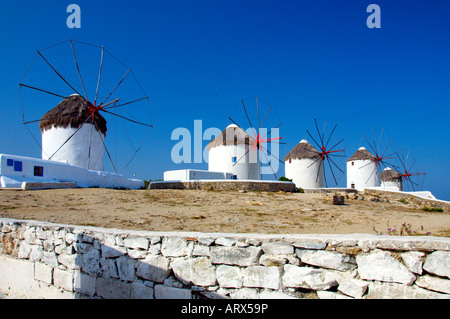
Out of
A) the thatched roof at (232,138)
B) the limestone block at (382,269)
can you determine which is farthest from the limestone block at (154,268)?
the thatched roof at (232,138)

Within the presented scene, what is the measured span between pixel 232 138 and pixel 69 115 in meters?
11.9

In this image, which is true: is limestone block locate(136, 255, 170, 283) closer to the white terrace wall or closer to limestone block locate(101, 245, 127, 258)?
the white terrace wall

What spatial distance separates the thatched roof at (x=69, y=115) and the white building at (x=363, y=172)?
25.7m

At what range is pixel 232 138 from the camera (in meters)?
23.3

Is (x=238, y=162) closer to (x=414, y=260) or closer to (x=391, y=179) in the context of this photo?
(x=414, y=260)

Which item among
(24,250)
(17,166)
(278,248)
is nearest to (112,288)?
(24,250)

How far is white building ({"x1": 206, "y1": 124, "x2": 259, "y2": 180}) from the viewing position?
23.0 metres

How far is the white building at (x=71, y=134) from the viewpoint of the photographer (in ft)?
54.0

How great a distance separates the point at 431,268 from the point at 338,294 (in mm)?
698

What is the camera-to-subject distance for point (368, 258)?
7.47 feet

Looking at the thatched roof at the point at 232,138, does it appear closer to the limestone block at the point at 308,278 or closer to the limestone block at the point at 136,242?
the limestone block at the point at 136,242
